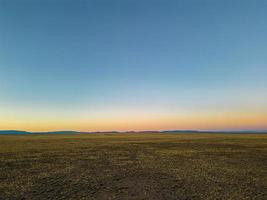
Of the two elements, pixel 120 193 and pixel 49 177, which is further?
pixel 49 177

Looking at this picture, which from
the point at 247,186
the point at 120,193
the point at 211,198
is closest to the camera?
the point at 211,198

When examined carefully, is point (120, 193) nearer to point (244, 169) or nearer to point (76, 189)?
point (76, 189)

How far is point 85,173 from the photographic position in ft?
73.0

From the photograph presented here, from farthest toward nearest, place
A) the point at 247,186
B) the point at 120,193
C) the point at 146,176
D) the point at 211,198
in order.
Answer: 1. the point at 146,176
2. the point at 247,186
3. the point at 120,193
4. the point at 211,198

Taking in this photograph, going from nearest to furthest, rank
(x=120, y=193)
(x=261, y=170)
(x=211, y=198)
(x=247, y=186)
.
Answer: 1. (x=211, y=198)
2. (x=120, y=193)
3. (x=247, y=186)
4. (x=261, y=170)

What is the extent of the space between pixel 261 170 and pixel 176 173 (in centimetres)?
988

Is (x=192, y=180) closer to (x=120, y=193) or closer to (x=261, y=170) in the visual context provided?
(x=120, y=193)

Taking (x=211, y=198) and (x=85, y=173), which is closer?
(x=211, y=198)

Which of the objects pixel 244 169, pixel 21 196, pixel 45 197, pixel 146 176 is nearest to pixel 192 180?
pixel 146 176

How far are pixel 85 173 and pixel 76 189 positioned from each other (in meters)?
5.73

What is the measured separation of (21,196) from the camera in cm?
1504

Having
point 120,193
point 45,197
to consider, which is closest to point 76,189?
point 45,197

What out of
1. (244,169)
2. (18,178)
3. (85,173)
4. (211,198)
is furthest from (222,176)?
(18,178)

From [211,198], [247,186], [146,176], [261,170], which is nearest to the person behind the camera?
[211,198]
